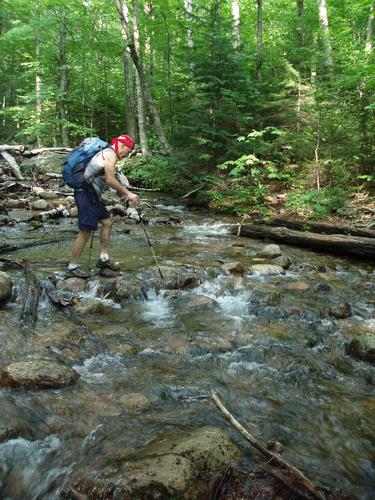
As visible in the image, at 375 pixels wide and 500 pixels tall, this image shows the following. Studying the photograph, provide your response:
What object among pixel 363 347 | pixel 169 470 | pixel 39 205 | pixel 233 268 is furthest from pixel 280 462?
pixel 39 205

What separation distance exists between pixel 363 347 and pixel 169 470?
116 inches

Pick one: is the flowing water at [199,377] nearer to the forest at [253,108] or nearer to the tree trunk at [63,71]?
the forest at [253,108]

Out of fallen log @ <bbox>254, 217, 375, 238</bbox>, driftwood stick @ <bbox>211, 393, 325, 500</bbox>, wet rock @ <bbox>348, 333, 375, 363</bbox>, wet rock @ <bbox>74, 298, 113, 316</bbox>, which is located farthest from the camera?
fallen log @ <bbox>254, 217, 375, 238</bbox>

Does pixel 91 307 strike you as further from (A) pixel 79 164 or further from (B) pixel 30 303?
(A) pixel 79 164

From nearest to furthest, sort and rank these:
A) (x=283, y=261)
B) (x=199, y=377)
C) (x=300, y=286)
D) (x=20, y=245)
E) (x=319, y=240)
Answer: (x=199, y=377) → (x=300, y=286) → (x=283, y=261) → (x=20, y=245) → (x=319, y=240)

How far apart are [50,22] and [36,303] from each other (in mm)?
19987

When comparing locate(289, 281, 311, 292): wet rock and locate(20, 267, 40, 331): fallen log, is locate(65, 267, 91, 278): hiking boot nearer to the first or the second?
locate(20, 267, 40, 331): fallen log

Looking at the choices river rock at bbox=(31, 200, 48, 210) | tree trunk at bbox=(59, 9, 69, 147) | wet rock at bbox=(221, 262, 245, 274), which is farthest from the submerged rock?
tree trunk at bbox=(59, 9, 69, 147)

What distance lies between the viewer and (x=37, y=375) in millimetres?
3416

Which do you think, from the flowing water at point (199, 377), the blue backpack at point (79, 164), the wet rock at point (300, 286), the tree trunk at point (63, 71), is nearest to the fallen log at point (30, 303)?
the flowing water at point (199, 377)

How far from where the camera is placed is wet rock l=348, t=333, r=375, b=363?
428 cm

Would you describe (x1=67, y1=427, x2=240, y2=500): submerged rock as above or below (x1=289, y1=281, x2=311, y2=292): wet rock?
above

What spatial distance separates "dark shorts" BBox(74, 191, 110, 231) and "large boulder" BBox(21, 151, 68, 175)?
41.7 ft

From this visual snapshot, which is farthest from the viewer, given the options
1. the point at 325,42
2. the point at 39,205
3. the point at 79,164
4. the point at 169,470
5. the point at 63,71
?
the point at 63,71
